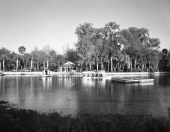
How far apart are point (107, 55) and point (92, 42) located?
28.3 ft

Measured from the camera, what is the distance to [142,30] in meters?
85.2

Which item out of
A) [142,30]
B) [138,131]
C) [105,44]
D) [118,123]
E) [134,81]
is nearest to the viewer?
[138,131]

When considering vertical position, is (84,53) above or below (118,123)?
above

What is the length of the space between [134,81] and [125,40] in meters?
47.8

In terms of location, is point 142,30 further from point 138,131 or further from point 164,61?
point 138,131

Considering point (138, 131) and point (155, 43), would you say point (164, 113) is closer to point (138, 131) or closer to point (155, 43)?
point (138, 131)

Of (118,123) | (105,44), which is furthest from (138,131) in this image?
(105,44)

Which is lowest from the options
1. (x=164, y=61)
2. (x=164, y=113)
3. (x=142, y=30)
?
(x=164, y=113)

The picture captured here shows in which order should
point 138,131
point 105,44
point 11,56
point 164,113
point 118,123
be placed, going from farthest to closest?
point 11,56 < point 105,44 < point 164,113 < point 118,123 < point 138,131

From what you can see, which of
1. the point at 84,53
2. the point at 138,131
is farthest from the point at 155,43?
the point at 138,131

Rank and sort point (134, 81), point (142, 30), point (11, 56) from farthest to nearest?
point (11, 56) < point (142, 30) < point (134, 81)

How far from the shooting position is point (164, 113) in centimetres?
1173

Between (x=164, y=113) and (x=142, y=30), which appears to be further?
(x=142, y=30)

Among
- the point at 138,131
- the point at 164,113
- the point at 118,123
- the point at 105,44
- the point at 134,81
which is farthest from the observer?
the point at 105,44
